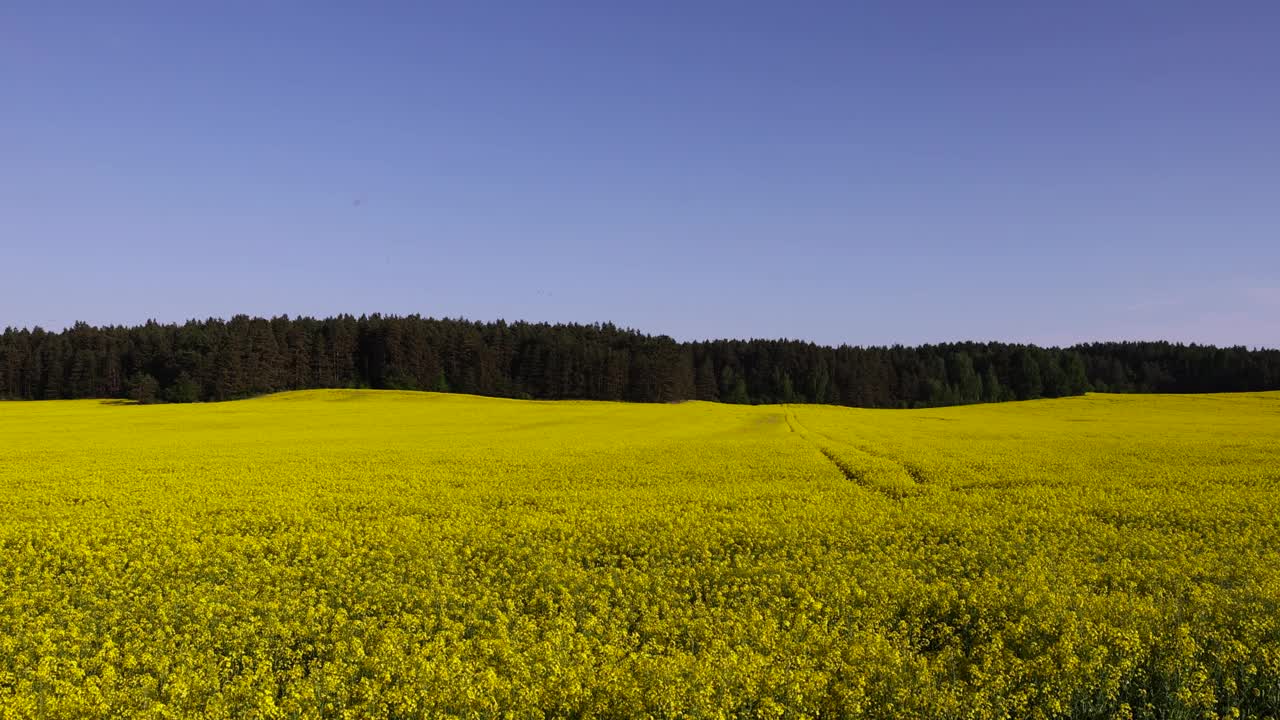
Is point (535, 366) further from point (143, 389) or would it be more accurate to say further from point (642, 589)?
point (642, 589)

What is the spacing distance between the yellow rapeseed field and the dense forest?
6435cm

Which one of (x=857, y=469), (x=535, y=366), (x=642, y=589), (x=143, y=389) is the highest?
(x=535, y=366)

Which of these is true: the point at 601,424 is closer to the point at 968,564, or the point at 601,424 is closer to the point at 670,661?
the point at 968,564

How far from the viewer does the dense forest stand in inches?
3285

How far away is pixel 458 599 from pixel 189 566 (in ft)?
16.8

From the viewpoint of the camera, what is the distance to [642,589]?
10.4 m

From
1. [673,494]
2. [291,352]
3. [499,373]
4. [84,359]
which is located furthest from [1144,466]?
[84,359]

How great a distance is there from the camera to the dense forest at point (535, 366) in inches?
3285

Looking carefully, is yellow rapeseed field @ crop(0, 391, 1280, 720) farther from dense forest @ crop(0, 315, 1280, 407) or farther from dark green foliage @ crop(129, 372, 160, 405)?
dense forest @ crop(0, 315, 1280, 407)

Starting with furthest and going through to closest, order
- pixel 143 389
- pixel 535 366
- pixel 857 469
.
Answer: pixel 535 366 < pixel 143 389 < pixel 857 469

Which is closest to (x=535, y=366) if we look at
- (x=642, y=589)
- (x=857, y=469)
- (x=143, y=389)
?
(x=143, y=389)

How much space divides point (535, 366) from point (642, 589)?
273 feet

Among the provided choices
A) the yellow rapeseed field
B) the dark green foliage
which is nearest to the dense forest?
the dark green foliage

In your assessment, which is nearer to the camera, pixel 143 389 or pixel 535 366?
pixel 143 389
